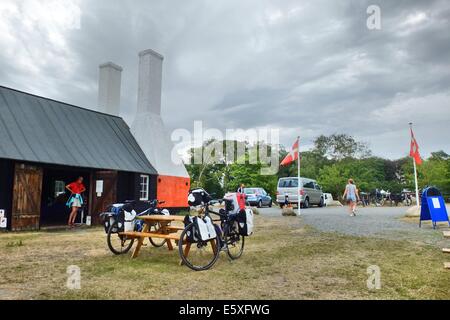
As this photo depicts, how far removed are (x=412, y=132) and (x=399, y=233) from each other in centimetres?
773

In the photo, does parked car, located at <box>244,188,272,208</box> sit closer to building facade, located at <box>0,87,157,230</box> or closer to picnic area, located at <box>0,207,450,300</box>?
building facade, located at <box>0,87,157,230</box>

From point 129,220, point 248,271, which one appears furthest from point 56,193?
point 248,271

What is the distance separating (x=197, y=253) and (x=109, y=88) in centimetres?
1430

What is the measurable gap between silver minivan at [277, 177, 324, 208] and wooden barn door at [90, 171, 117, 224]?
36.7 feet

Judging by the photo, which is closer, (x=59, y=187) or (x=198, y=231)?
(x=198, y=231)

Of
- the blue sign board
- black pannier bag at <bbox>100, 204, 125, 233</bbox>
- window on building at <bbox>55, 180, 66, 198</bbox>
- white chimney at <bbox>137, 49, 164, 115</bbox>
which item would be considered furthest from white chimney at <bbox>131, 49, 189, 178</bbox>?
the blue sign board

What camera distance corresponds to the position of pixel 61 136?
41.3 feet

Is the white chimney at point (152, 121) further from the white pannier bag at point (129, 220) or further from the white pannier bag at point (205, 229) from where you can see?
the white pannier bag at point (205, 229)

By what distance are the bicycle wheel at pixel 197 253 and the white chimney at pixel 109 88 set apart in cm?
1346

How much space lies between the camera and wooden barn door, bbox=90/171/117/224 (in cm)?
1316

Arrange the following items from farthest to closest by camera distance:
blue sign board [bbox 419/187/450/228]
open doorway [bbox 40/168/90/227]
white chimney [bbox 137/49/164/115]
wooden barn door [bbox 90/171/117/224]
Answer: white chimney [bbox 137/49/164/115]
open doorway [bbox 40/168/90/227]
wooden barn door [bbox 90/171/117/224]
blue sign board [bbox 419/187/450/228]

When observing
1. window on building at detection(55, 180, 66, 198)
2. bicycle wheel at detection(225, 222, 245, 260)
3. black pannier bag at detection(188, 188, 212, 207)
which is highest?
window on building at detection(55, 180, 66, 198)

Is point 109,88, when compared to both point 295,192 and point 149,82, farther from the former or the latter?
point 295,192
